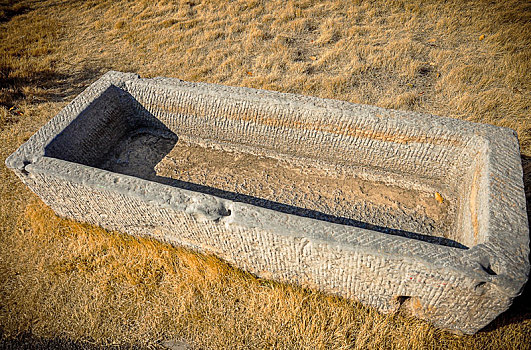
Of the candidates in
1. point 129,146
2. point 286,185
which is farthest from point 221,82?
point 286,185

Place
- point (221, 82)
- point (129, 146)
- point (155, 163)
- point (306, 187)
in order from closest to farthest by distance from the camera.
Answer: point (306, 187)
point (155, 163)
point (129, 146)
point (221, 82)

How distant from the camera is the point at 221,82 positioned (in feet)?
16.0

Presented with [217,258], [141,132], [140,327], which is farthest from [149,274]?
[141,132]

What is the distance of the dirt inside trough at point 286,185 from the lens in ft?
9.43

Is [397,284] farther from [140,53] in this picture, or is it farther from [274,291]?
[140,53]

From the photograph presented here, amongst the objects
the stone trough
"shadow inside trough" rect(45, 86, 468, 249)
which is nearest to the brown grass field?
the stone trough

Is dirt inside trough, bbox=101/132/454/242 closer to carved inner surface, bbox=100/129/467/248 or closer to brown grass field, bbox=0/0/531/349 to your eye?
carved inner surface, bbox=100/129/467/248

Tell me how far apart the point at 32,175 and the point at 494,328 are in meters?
3.59

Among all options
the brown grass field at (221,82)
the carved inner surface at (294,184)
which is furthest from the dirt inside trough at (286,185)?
the brown grass field at (221,82)

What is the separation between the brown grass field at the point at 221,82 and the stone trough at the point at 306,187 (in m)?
0.22

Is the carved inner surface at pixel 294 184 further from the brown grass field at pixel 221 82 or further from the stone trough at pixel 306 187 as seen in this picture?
the brown grass field at pixel 221 82

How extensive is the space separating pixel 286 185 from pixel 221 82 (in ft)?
7.95

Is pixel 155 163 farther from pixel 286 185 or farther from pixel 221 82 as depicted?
pixel 221 82

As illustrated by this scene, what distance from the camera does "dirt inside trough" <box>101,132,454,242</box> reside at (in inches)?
113
